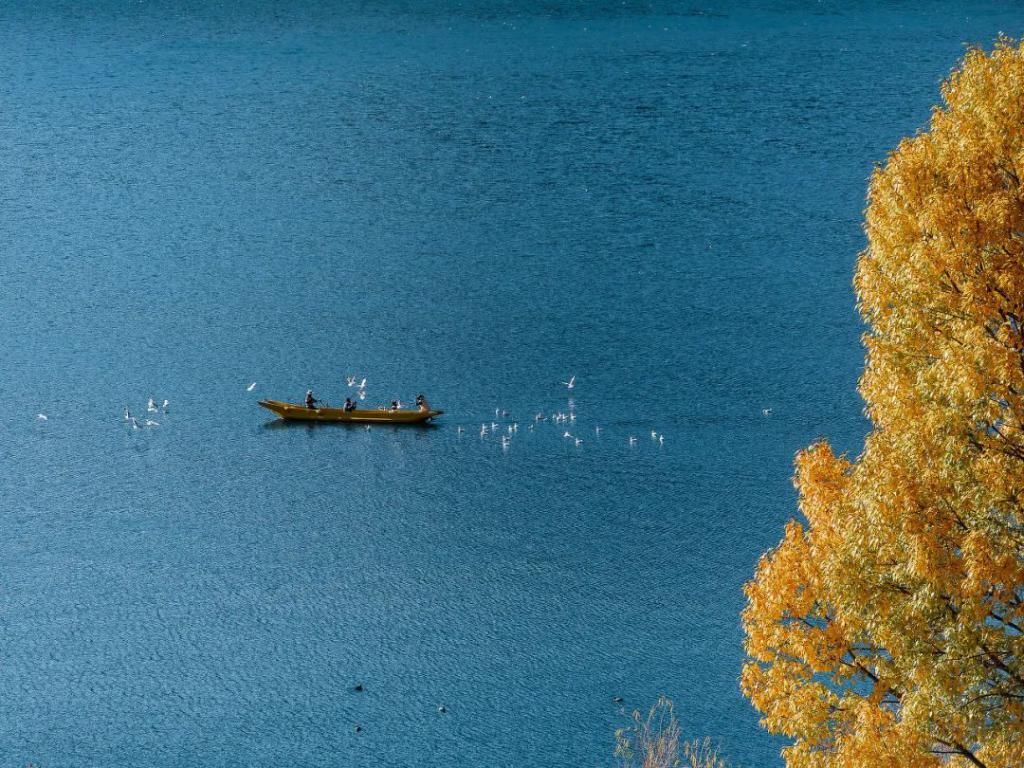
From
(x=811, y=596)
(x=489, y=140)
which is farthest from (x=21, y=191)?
(x=811, y=596)

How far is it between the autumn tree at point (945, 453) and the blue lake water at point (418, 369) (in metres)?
17.2

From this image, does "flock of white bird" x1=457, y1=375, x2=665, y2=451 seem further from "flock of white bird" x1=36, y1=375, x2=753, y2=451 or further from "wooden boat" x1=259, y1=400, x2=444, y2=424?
"wooden boat" x1=259, y1=400, x2=444, y2=424

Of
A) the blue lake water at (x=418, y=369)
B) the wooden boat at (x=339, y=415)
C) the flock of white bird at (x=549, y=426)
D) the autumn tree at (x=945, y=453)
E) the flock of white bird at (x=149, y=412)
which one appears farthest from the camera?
the flock of white bird at (x=149, y=412)

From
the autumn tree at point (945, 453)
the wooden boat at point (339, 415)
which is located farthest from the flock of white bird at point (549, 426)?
the autumn tree at point (945, 453)

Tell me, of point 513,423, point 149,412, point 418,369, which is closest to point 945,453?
point 513,423

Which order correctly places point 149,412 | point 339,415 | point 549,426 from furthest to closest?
point 149,412 → point 339,415 → point 549,426

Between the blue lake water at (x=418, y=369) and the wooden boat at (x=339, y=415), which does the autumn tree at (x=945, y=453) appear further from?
the wooden boat at (x=339, y=415)

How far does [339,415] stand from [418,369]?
443cm

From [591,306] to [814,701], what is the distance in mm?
42844

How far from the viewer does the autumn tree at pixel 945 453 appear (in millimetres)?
16875

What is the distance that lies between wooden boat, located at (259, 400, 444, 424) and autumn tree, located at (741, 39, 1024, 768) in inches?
1365

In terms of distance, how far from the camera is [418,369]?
56.0 m

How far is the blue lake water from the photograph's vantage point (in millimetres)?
37531

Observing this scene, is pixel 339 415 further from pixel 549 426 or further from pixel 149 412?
pixel 549 426
